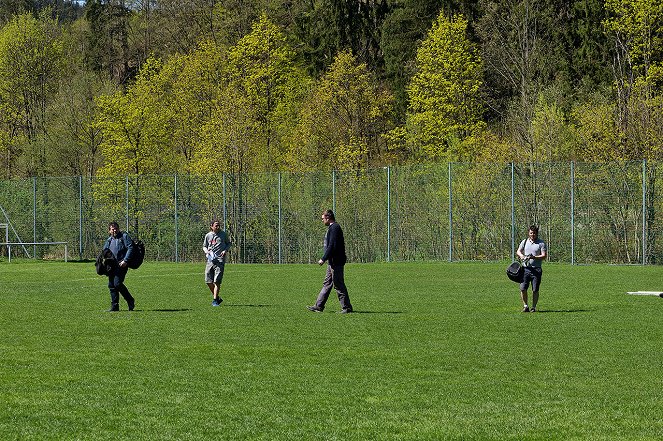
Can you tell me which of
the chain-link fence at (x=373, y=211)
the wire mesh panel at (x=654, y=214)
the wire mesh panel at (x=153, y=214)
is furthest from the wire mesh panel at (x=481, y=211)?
the wire mesh panel at (x=153, y=214)

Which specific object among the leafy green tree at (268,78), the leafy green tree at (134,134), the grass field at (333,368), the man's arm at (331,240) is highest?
the leafy green tree at (268,78)

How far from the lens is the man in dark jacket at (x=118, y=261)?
22.3m

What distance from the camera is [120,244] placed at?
74.4 ft

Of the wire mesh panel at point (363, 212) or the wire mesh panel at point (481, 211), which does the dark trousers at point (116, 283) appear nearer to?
the wire mesh panel at point (481, 211)

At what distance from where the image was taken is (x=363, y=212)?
161ft

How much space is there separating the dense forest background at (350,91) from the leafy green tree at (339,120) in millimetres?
110

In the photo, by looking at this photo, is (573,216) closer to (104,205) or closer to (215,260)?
(215,260)

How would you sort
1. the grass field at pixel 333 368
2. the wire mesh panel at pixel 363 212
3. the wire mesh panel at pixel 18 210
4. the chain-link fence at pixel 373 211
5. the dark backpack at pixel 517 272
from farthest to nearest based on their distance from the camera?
1. the wire mesh panel at pixel 18 210
2. the wire mesh panel at pixel 363 212
3. the chain-link fence at pixel 373 211
4. the dark backpack at pixel 517 272
5. the grass field at pixel 333 368

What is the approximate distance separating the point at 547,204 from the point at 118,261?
25830 mm

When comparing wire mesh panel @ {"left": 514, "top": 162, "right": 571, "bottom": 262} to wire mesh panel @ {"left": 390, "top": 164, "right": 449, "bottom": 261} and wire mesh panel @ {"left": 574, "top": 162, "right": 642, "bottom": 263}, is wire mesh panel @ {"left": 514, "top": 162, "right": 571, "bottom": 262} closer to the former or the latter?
wire mesh panel @ {"left": 574, "top": 162, "right": 642, "bottom": 263}

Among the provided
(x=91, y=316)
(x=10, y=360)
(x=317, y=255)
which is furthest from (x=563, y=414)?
(x=317, y=255)

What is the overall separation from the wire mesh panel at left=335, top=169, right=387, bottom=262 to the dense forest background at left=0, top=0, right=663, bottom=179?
8901 millimetres

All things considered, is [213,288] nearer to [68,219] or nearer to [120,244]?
[120,244]

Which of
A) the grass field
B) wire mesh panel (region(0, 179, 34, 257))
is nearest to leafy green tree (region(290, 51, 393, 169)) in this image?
wire mesh panel (region(0, 179, 34, 257))
